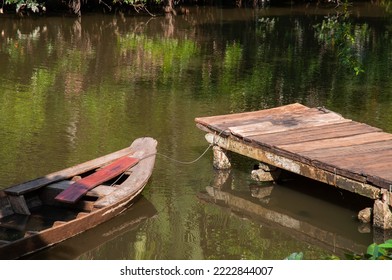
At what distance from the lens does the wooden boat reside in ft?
36.8

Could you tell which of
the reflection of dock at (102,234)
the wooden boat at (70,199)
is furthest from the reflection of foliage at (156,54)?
the reflection of dock at (102,234)

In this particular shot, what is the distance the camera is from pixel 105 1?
3747 centimetres

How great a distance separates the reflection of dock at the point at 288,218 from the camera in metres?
11.7

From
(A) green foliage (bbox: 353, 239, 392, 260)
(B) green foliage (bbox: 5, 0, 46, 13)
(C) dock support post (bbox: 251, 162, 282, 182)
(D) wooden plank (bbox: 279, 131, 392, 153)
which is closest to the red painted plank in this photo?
(C) dock support post (bbox: 251, 162, 282, 182)

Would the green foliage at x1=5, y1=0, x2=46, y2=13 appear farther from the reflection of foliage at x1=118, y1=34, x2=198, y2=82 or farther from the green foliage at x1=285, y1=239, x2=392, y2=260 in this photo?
the green foliage at x1=285, y1=239, x2=392, y2=260

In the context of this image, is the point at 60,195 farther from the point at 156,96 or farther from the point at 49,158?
the point at 156,96

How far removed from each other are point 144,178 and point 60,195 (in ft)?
4.55

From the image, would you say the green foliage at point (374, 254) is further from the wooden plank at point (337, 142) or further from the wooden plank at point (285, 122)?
the wooden plank at point (285, 122)

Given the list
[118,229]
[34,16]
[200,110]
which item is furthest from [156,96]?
[34,16]

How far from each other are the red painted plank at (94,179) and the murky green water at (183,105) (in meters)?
0.54

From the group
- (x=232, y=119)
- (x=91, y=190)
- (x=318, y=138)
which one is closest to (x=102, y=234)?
(x=91, y=190)

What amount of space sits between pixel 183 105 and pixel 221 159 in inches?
186

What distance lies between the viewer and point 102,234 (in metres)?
11.7

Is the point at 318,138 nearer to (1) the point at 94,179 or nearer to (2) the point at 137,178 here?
(2) the point at 137,178
